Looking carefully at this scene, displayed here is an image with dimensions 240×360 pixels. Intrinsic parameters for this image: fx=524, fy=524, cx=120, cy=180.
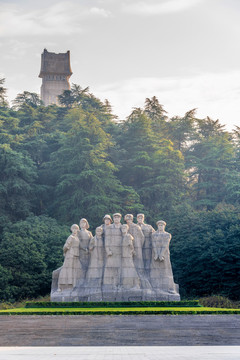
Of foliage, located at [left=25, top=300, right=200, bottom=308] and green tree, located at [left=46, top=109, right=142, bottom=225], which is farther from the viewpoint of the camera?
green tree, located at [left=46, top=109, right=142, bottom=225]

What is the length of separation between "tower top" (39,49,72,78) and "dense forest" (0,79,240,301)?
14.9 meters

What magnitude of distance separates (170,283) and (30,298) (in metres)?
7.72

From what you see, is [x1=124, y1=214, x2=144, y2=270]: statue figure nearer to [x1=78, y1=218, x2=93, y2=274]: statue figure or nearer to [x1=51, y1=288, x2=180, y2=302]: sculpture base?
[x1=51, y1=288, x2=180, y2=302]: sculpture base

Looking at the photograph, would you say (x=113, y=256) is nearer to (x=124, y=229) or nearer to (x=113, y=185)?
(x=124, y=229)

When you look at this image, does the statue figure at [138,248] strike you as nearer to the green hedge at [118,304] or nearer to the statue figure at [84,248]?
the statue figure at [84,248]

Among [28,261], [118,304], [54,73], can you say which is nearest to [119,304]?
[118,304]

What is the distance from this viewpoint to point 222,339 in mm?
12273

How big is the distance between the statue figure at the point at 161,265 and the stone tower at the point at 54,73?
145 feet

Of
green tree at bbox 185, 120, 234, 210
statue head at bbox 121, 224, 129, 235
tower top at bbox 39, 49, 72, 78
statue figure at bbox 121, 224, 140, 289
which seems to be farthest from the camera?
tower top at bbox 39, 49, 72, 78

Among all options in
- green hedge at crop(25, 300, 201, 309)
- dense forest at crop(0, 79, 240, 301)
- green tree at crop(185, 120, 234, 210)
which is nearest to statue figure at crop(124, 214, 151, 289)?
green hedge at crop(25, 300, 201, 309)

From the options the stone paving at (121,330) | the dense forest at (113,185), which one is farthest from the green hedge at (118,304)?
the dense forest at (113,185)

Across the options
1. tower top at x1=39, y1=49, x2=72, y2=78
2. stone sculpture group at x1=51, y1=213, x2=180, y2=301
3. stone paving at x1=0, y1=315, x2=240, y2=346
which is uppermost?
tower top at x1=39, y1=49, x2=72, y2=78

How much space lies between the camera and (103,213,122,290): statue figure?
19.7 meters

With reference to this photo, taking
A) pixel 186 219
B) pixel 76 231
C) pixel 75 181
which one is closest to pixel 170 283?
pixel 76 231
